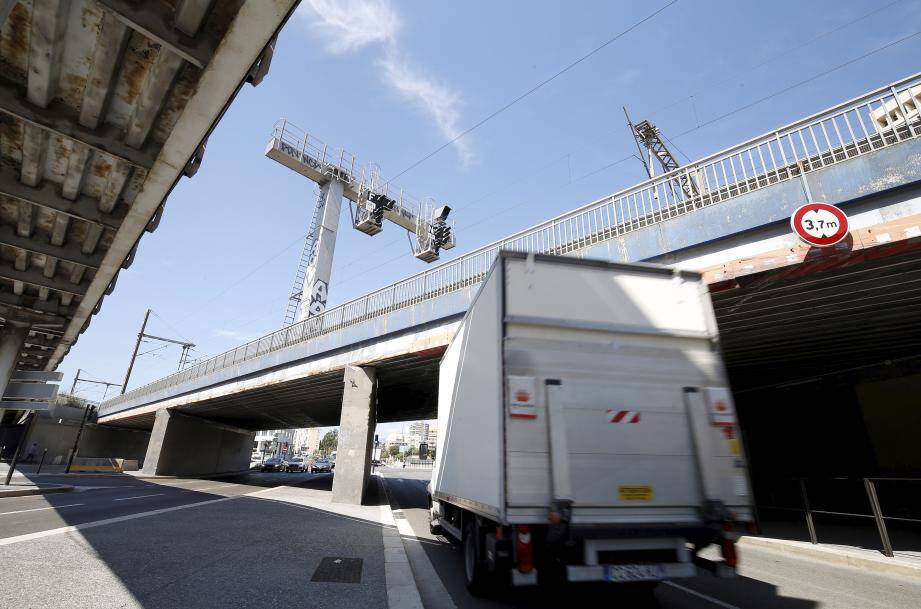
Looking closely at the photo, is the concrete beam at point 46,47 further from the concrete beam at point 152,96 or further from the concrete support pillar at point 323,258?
the concrete support pillar at point 323,258

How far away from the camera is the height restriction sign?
734 cm

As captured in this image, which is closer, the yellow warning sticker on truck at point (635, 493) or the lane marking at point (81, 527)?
the yellow warning sticker on truck at point (635, 493)

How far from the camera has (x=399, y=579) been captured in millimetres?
5590

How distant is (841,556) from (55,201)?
54.0 feet

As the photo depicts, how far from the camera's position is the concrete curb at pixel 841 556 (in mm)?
6832

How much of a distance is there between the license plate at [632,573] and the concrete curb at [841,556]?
6214 mm

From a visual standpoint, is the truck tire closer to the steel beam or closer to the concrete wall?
the steel beam

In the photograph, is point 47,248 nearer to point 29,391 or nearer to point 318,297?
point 29,391

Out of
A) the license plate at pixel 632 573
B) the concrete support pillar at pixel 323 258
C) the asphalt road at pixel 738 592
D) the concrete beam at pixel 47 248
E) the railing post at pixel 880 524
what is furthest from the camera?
the concrete support pillar at pixel 323 258

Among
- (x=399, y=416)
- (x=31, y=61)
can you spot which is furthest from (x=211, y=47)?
(x=399, y=416)

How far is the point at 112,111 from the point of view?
6.66m

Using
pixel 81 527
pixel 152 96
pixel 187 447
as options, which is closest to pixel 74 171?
pixel 152 96

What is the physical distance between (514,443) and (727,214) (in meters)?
7.55

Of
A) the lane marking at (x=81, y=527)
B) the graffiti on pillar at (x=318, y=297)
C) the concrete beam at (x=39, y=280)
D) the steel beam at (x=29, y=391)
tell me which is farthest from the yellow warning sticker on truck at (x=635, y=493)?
the graffiti on pillar at (x=318, y=297)
